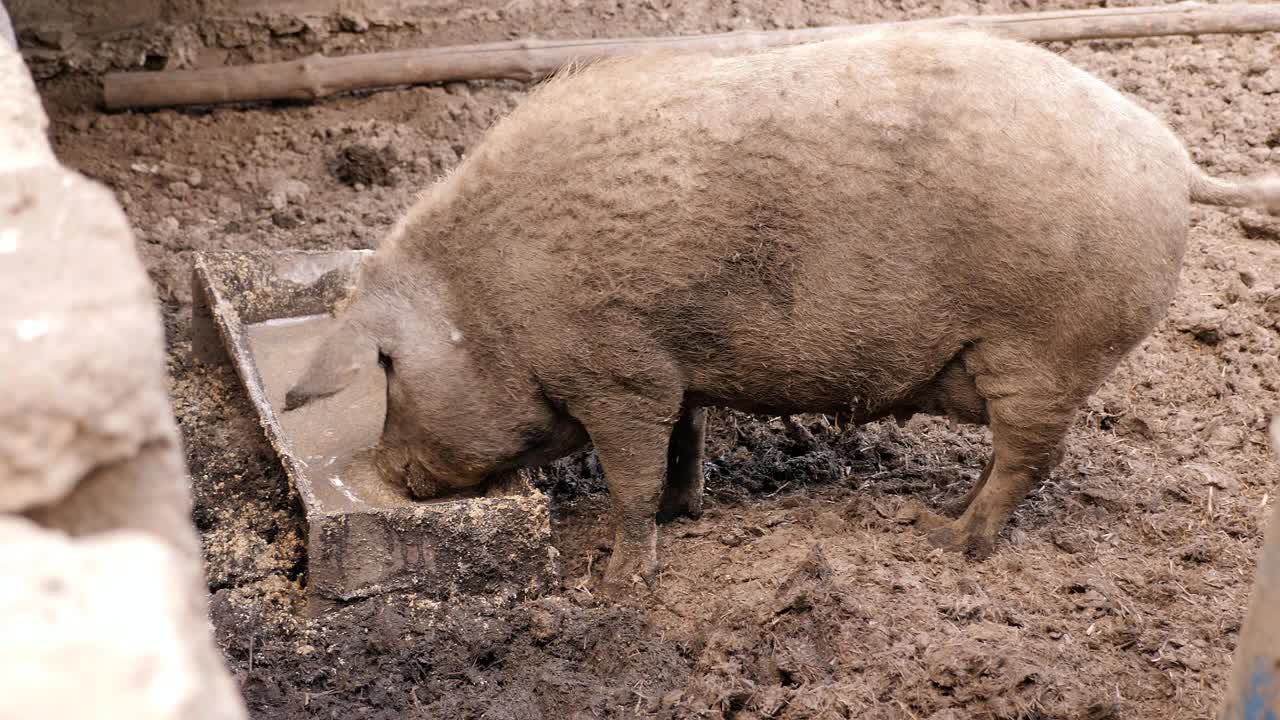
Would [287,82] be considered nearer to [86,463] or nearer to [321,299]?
[321,299]

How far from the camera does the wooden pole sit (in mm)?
1966

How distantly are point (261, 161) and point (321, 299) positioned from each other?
1.54m

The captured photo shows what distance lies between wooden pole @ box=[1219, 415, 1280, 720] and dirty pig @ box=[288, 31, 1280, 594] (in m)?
1.44

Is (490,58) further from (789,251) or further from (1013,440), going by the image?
(1013,440)

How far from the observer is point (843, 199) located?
339 cm

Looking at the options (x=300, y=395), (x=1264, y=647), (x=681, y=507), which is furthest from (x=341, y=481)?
(x=1264, y=647)

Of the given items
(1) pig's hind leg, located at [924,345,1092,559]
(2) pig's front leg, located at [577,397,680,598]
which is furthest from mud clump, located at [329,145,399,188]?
(1) pig's hind leg, located at [924,345,1092,559]

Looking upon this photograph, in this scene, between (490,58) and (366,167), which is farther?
(490,58)

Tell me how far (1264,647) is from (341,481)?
2.78 metres

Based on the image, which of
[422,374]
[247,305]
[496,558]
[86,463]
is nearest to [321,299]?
[247,305]

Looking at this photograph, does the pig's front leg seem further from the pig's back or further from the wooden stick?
the wooden stick

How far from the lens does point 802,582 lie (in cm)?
354

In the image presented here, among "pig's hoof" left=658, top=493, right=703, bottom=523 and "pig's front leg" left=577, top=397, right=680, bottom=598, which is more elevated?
"pig's front leg" left=577, top=397, right=680, bottom=598

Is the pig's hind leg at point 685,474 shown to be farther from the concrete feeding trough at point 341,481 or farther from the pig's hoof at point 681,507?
the concrete feeding trough at point 341,481
